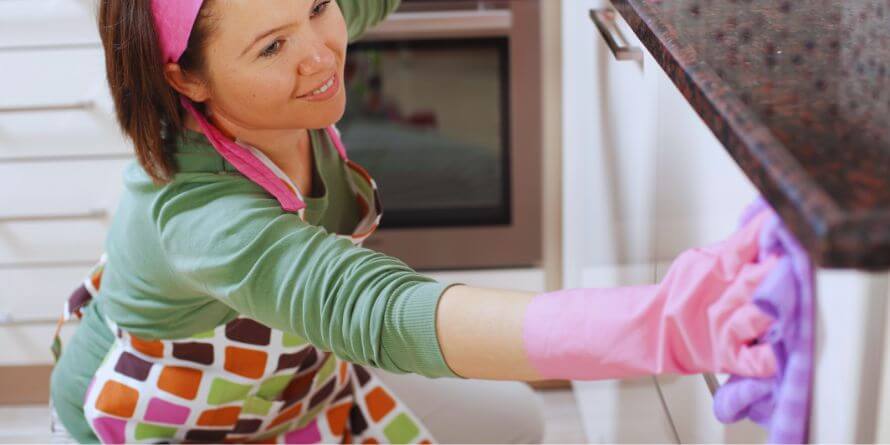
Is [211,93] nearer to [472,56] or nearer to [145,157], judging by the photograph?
[145,157]

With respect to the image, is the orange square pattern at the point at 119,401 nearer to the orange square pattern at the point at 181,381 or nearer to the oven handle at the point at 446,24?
the orange square pattern at the point at 181,381

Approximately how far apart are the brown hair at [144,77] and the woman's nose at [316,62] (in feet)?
0.32

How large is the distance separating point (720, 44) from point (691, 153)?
A: 0.16 meters

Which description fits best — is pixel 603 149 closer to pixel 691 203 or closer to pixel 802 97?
pixel 691 203

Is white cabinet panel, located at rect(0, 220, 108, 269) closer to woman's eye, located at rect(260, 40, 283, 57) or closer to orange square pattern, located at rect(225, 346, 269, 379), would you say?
orange square pattern, located at rect(225, 346, 269, 379)

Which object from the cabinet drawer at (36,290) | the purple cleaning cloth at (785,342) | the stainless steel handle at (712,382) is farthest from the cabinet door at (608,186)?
the cabinet drawer at (36,290)

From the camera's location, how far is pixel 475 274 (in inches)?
82.1

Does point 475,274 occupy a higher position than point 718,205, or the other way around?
point 718,205

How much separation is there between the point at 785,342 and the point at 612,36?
31.8 inches

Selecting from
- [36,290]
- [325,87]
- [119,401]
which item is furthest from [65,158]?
[325,87]

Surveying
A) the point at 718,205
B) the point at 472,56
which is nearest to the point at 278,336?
the point at 718,205

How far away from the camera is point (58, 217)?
2.03 metres

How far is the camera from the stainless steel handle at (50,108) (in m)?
1.96

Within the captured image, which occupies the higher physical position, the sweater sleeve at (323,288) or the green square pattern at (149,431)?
the sweater sleeve at (323,288)
